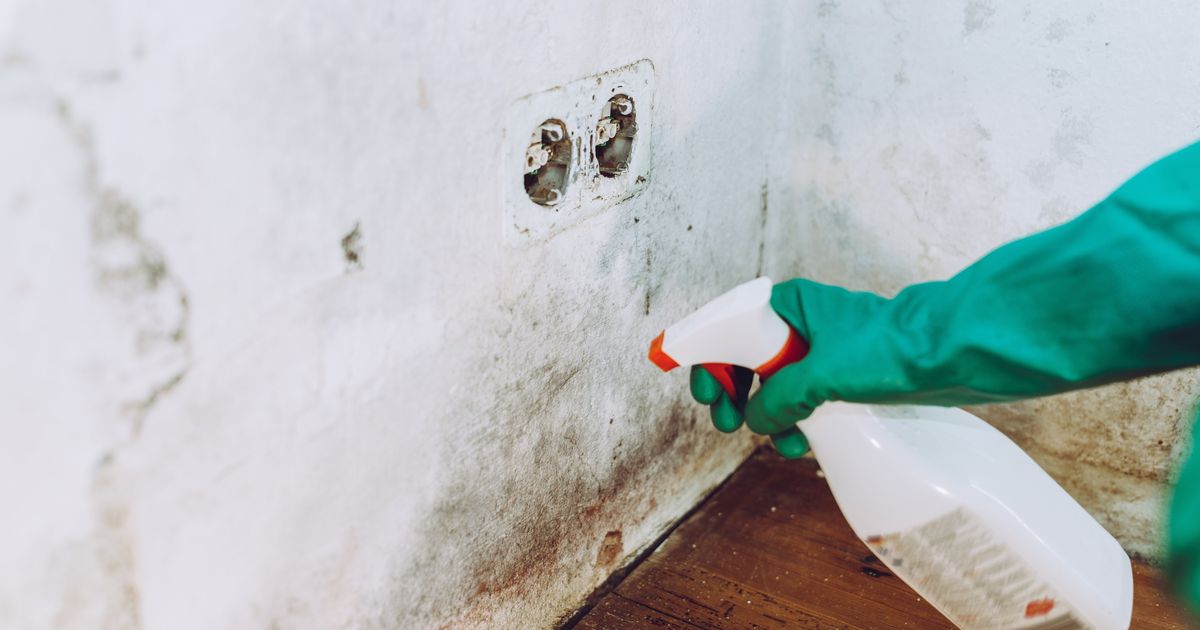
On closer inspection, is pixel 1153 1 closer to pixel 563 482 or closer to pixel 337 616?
pixel 563 482

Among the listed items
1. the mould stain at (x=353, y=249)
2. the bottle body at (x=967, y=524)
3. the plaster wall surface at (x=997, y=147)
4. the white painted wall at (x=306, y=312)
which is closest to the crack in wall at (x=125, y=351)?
the white painted wall at (x=306, y=312)

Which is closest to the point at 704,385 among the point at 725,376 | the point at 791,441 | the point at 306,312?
the point at 725,376

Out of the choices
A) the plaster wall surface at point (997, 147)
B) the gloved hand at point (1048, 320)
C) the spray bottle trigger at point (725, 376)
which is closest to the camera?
the gloved hand at point (1048, 320)

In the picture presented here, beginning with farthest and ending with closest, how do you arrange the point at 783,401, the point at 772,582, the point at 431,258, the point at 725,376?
the point at 772,582
the point at 725,376
the point at 783,401
the point at 431,258

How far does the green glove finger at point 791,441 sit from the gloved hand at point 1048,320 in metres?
0.15

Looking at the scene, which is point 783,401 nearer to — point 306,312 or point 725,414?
point 725,414

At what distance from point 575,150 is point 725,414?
1.21 ft

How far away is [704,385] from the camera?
1.17 metres

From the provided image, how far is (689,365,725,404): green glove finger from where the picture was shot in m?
1.17

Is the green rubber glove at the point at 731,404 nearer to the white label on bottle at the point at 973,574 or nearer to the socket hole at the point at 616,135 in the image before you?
the white label on bottle at the point at 973,574

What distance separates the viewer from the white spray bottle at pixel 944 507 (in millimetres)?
1079

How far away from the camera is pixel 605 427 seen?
4.40 ft

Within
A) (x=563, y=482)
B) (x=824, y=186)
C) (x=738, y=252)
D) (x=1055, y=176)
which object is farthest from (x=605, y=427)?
(x=1055, y=176)

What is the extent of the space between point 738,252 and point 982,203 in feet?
1.24
